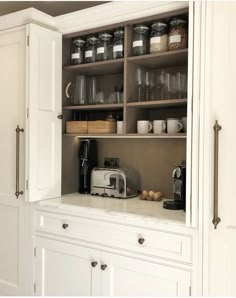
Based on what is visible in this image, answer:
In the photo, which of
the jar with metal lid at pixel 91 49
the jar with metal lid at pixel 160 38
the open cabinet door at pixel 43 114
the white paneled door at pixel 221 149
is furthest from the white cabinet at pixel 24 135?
the white paneled door at pixel 221 149

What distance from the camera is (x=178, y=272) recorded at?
1741mm

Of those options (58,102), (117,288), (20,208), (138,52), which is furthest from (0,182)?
(138,52)

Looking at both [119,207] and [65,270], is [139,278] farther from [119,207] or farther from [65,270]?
[65,270]

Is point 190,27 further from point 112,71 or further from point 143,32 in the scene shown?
point 112,71

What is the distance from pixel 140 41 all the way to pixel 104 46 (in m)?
0.30

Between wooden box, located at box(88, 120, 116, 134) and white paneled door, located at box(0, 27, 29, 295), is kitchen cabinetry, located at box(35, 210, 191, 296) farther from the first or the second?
wooden box, located at box(88, 120, 116, 134)

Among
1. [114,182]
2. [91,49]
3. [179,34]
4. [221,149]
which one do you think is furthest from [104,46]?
[221,149]

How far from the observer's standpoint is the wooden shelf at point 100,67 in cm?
230

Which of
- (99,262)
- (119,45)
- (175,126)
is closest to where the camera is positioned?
(99,262)

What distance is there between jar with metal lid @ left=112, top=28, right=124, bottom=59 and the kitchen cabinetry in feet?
3.70

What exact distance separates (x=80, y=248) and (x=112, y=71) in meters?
1.35

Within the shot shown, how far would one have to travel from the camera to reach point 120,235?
1.94 metres

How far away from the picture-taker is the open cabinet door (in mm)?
2223

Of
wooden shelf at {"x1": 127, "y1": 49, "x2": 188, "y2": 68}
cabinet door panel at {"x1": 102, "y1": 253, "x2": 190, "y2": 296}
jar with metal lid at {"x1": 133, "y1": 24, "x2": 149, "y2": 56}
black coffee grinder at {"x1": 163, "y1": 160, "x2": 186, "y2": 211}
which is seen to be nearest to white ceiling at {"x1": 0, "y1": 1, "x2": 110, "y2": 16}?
jar with metal lid at {"x1": 133, "y1": 24, "x2": 149, "y2": 56}
